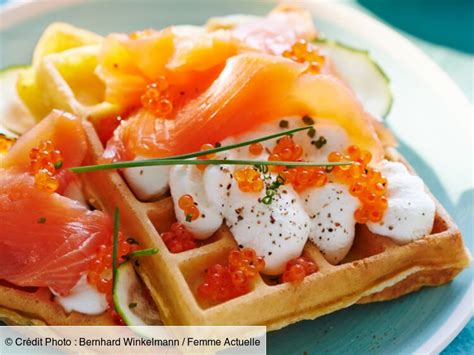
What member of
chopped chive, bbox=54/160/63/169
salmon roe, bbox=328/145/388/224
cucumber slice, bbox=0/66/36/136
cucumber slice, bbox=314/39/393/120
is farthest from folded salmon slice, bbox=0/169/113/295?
cucumber slice, bbox=314/39/393/120

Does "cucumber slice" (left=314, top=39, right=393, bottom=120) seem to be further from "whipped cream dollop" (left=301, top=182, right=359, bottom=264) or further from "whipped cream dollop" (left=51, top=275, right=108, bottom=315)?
"whipped cream dollop" (left=51, top=275, right=108, bottom=315)

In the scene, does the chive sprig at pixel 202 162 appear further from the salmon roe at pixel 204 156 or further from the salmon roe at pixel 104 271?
the salmon roe at pixel 104 271

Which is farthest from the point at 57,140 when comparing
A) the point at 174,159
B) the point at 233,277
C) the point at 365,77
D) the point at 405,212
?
the point at 365,77

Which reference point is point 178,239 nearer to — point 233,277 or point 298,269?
point 233,277

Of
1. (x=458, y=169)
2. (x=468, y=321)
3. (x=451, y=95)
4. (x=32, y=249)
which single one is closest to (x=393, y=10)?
(x=451, y=95)

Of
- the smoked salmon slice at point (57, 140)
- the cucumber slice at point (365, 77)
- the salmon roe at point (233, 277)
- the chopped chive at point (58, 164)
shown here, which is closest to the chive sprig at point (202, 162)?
the chopped chive at point (58, 164)

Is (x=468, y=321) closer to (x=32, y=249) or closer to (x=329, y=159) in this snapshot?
(x=329, y=159)
